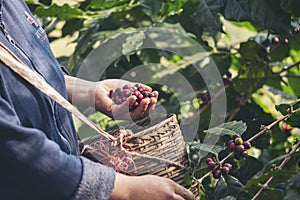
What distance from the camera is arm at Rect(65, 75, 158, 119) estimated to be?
142cm

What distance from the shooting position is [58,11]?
2.07 metres

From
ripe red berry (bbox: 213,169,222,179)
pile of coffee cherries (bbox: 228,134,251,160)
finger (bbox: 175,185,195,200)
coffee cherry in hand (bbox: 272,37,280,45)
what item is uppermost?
finger (bbox: 175,185,195,200)

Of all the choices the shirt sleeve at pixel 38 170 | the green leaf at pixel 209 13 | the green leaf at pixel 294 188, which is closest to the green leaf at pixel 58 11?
the green leaf at pixel 209 13

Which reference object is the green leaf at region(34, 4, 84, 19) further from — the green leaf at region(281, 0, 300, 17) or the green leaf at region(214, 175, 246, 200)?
the green leaf at region(214, 175, 246, 200)

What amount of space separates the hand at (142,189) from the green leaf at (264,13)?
0.75m

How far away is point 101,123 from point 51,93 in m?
0.88

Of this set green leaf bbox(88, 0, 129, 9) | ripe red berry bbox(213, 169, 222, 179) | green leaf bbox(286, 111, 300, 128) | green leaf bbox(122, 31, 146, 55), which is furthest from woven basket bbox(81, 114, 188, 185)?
green leaf bbox(88, 0, 129, 9)

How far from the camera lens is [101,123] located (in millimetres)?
2104

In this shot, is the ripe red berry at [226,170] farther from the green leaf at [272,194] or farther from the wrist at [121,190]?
the wrist at [121,190]

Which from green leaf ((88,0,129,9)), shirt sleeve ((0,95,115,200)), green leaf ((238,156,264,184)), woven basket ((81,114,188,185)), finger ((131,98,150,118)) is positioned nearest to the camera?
shirt sleeve ((0,95,115,200))

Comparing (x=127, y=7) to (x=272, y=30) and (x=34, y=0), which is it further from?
(x=272, y=30)

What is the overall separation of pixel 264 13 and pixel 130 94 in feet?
1.87

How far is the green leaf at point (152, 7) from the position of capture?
6.52 feet

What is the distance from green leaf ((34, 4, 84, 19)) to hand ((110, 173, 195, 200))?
93 centimetres
